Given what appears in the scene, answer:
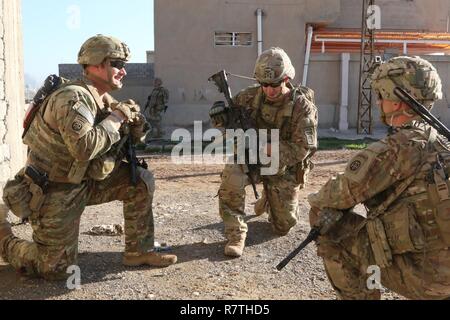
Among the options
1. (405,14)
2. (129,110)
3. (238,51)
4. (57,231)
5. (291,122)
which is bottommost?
(57,231)

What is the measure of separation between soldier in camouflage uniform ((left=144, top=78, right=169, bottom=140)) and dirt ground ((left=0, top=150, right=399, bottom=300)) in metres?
8.45

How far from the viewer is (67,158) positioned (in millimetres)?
3633

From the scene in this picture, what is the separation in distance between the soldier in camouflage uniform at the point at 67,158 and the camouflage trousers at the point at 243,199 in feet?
3.70

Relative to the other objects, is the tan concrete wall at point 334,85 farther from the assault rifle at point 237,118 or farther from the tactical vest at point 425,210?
Result: the tactical vest at point 425,210

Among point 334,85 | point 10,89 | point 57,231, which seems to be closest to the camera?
point 57,231

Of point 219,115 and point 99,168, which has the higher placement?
point 219,115

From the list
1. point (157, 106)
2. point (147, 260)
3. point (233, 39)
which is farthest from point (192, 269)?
point (233, 39)

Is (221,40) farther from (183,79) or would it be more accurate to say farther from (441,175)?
(441,175)

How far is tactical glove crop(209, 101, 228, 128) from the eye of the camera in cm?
473

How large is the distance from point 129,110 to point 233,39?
1228 centimetres

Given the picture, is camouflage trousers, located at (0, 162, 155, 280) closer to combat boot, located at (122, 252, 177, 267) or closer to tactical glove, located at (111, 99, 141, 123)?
combat boot, located at (122, 252, 177, 267)

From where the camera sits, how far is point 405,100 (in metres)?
2.69

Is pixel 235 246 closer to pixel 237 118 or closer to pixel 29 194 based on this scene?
pixel 237 118
